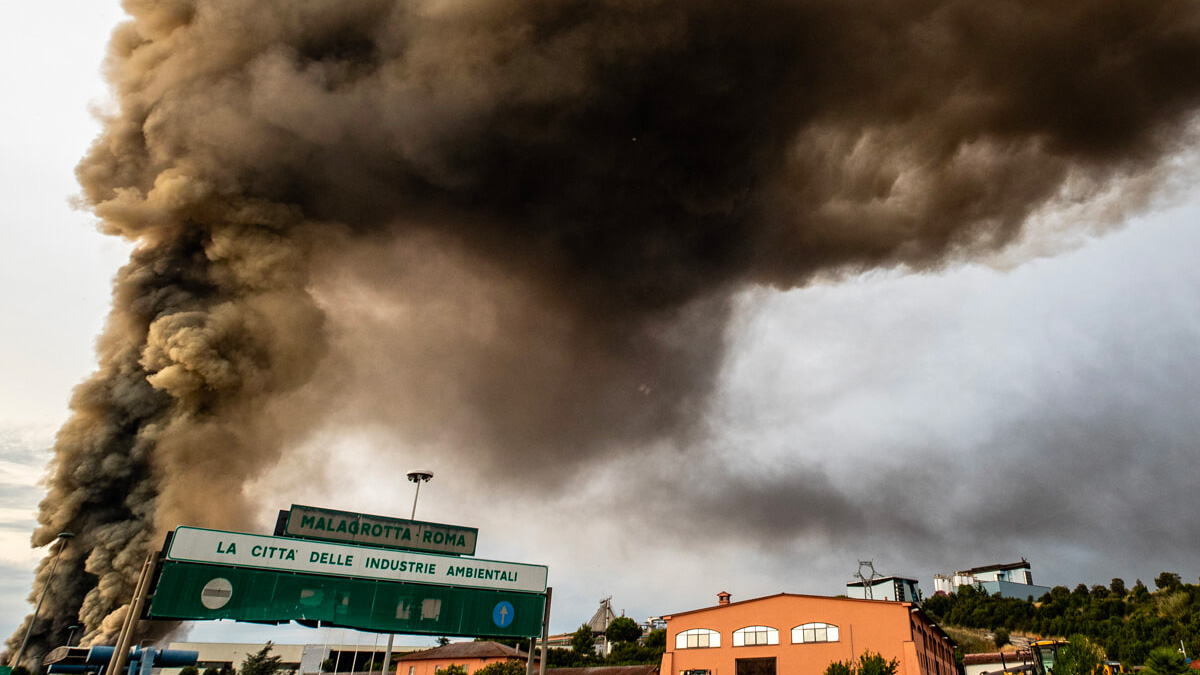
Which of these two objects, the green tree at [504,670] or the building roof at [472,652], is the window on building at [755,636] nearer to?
the green tree at [504,670]

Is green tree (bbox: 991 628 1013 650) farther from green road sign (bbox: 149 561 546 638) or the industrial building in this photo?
green road sign (bbox: 149 561 546 638)

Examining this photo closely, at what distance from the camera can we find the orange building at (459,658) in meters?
60.0

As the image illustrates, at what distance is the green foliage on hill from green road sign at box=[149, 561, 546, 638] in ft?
190

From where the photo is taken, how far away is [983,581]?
116500mm

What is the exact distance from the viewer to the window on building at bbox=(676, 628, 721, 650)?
43.0m

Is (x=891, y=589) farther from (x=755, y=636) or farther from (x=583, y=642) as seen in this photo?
(x=755, y=636)

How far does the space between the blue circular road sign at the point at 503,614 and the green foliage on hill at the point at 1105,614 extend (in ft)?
189

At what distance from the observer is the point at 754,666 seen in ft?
134

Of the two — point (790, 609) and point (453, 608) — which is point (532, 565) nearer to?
point (453, 608)

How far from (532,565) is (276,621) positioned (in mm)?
7369

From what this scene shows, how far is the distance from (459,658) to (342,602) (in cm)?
4927

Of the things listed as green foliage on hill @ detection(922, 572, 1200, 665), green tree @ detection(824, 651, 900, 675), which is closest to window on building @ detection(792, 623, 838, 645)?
green tree @ detection(824, 651, 900, 675)

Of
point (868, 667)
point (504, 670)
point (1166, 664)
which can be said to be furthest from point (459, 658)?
point (1166, 664)

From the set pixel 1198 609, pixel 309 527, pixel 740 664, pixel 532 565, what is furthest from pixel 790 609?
pixel 1198 609
